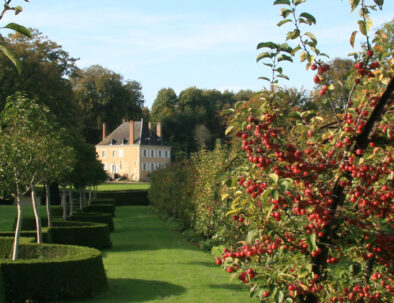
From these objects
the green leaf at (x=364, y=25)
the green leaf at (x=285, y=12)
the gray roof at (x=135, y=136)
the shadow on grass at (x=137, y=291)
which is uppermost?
the gray roof at (x=135, y=136)

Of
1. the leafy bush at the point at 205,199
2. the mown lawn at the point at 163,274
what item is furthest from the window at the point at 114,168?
the mown lawn at the point at 163,274

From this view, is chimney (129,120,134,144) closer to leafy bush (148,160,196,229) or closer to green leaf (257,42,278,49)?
leafy bush (148,160,196,229)

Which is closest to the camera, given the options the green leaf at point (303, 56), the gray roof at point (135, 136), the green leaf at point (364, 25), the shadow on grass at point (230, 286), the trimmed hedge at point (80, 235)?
the green leaf at point (364, 25)

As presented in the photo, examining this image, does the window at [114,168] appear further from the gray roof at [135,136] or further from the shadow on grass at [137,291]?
the shadow on grass at [137,291]

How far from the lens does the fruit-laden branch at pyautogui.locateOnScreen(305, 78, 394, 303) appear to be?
3.03 m

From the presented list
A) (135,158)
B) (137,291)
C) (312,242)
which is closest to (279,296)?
(312,242)

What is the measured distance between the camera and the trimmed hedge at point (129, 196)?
44875 millimetres

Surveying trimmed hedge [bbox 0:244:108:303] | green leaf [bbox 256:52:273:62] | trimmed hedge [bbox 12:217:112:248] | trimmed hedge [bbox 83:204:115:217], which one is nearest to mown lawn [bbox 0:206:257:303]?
trimmed hedge [bbox 0:244:108:303]

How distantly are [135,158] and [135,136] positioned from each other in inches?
115

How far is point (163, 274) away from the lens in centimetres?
1306

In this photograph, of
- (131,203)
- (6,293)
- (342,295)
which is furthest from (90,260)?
(131,203)

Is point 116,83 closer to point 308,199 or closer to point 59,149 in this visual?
point 59,149

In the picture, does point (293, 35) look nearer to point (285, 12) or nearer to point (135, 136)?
point (285, 12)

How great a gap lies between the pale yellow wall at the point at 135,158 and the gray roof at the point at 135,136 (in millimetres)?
588
